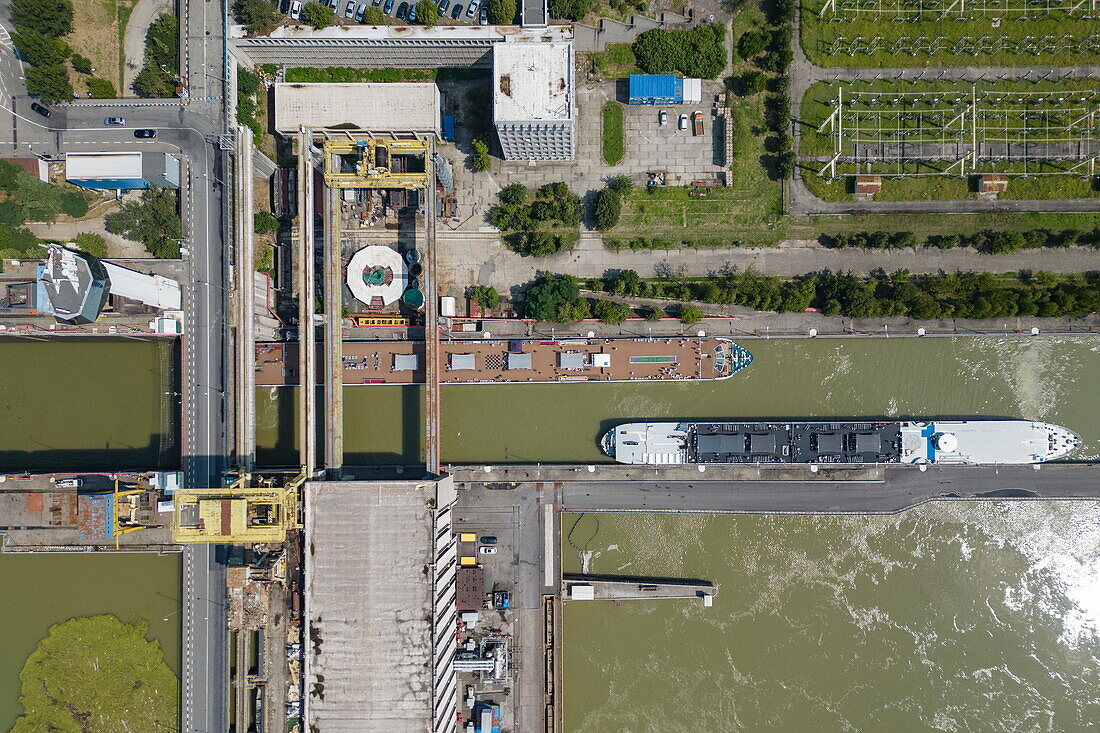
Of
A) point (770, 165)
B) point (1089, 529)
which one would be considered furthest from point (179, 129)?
point (1089, 529)

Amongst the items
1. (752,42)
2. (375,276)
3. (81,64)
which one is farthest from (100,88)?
(752,42)

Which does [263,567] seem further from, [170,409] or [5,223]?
[5,223]

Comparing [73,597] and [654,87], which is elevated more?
[654,87]

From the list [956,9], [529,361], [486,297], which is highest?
[956,9]

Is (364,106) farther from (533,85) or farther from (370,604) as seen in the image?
(370,604)

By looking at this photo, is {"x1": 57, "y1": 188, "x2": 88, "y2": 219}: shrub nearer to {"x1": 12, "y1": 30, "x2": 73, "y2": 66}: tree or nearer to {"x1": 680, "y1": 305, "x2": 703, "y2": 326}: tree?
{"x1": 12, "y1": 30, "x2": 73, "y2": 66}: tree

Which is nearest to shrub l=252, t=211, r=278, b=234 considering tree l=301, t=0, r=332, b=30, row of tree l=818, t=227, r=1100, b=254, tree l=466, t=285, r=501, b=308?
tree l=301, t=0, r=332, b=30

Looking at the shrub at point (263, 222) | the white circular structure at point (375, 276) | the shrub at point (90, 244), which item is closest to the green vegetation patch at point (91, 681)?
the shrub at point (90, 244)
